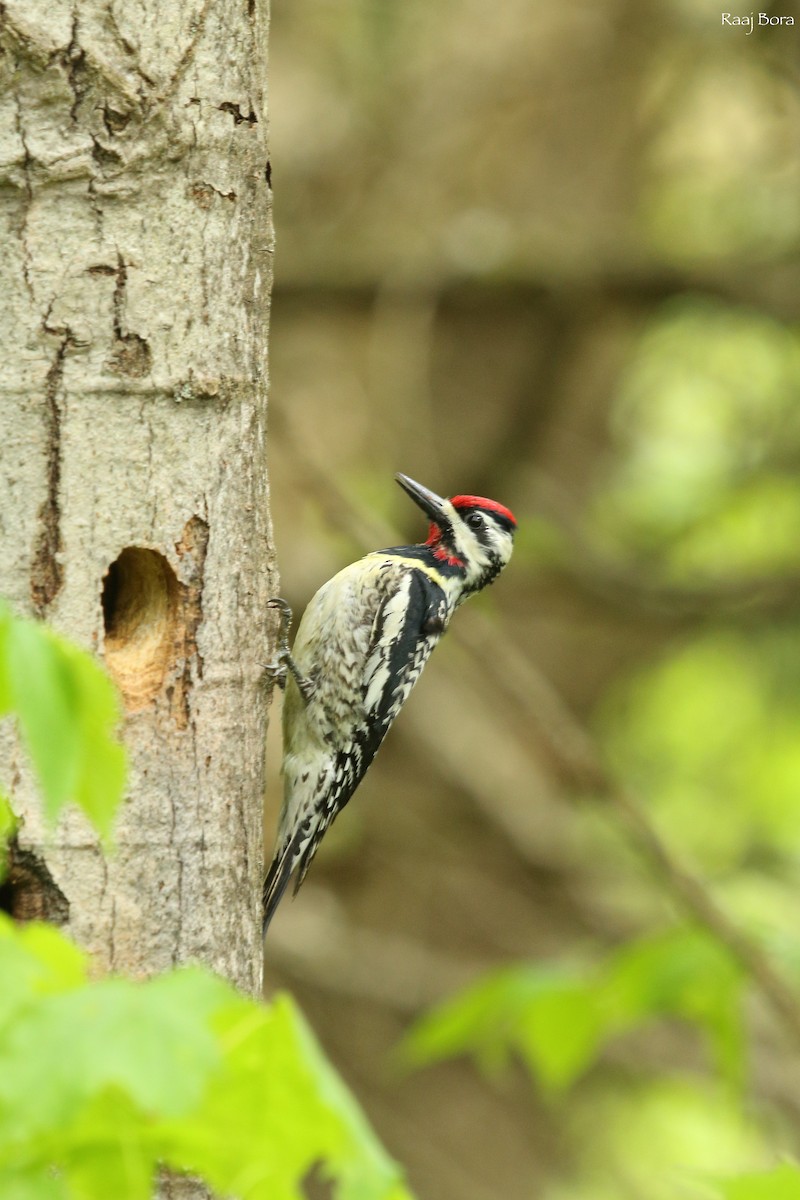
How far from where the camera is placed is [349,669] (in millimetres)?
3787

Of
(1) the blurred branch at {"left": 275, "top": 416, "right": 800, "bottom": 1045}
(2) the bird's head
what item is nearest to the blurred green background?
(1) the blurred branch at {"left": 275, "top": 416, "right": 800, "bottom": 1045}

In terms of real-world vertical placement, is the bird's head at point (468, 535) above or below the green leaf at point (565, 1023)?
above

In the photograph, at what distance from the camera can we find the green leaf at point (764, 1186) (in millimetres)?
1864

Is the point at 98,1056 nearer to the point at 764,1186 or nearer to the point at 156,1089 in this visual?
the point at 156,1089

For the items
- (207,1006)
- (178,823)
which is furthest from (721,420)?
(207,1006)

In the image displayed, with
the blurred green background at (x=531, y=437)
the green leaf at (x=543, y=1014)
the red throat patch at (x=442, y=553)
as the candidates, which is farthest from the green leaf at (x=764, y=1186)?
the blurred green background at (x=531, y=437)

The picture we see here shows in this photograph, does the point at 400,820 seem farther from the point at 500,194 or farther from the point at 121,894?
the point at 121,894

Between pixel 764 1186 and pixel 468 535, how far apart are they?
250cm

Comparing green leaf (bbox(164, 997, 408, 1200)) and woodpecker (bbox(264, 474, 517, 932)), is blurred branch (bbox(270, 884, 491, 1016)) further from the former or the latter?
green leaf (bbox(164, 997, 408, 1200))

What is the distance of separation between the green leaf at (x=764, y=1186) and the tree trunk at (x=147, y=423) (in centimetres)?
85

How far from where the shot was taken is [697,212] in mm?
6246

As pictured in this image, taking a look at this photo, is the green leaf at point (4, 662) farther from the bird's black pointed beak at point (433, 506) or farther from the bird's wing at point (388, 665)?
the bird's black pointed beak at point (433, 506)

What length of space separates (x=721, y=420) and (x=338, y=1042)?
10.8 ft

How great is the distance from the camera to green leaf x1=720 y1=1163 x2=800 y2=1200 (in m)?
1.86
